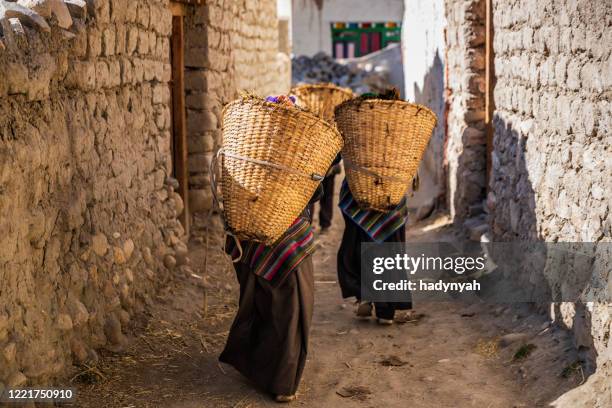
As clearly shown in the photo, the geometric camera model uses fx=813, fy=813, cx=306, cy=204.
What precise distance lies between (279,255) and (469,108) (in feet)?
12.3

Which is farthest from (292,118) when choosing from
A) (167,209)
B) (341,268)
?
(167,209)

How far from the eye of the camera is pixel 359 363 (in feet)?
15.9

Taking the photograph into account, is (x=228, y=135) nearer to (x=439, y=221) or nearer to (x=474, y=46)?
(x=474, y=46)

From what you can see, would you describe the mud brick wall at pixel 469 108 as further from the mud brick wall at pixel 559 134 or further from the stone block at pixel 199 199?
Answer: the stone block at pixel 199 199

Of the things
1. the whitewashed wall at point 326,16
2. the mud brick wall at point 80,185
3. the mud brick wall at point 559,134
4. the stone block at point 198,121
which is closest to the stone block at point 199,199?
the stone block at point 198,121

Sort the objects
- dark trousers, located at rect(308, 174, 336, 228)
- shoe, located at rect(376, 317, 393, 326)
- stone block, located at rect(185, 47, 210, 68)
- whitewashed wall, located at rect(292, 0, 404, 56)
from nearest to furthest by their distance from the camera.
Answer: shoe, located at rect(376, 317, 393, 326) < stone block, located at rect(185, 47, 210, 68) < dark trousers, located at rect(308, 174, 336, 228) < whitewashed wall, located at rect(292, 0, 404, 56)

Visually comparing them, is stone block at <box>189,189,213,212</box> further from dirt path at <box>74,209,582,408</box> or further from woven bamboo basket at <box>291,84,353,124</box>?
dirt path at <box>74,209,582,408</box>

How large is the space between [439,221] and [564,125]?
11.6ft

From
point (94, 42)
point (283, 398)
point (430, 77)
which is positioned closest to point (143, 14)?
point (94, 42)

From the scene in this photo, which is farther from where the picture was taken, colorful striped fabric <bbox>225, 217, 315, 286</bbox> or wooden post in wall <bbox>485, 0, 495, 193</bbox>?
wooden post in wall <bbox>485, 0, 495, 193</bbox>

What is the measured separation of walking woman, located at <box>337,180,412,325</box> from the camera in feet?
17.8

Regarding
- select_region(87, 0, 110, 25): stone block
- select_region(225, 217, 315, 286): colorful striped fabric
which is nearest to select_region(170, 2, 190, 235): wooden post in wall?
select_region(87, 0, 110, 25): stone block

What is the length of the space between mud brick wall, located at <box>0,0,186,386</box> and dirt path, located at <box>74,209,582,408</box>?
23cm

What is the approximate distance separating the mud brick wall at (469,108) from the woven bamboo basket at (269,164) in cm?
358
